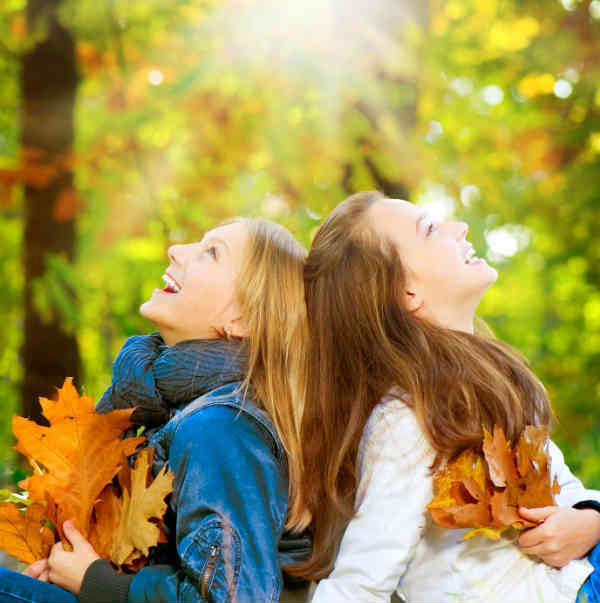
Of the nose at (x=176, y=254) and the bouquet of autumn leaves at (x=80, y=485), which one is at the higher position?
the nose at (x=176, y=254)

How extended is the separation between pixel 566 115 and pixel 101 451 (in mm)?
4730

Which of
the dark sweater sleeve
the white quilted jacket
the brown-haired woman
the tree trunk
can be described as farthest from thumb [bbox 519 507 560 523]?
the tree trunk

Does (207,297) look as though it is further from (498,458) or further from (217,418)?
(498,458)

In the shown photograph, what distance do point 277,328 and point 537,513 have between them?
90 cm

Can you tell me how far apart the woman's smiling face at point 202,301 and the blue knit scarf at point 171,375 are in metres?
0.06

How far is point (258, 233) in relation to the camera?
246cm

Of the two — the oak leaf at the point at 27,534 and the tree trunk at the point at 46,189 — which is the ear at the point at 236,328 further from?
the tree trunk at the point at 46,189

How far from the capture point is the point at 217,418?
6.45 ft

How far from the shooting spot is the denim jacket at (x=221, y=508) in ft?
5.81

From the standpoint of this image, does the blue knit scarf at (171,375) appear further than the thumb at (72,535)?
Yes

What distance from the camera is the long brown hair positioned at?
210 cm

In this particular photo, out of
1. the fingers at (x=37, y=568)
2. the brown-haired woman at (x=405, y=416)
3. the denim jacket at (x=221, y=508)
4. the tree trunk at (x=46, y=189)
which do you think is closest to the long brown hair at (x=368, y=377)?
the brown-haired woman at (x=405, y=416)

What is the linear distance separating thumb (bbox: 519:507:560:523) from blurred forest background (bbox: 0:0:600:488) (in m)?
2.58

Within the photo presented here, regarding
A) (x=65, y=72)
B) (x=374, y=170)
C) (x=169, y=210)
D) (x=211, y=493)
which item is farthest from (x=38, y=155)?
(x=211, y=493)
